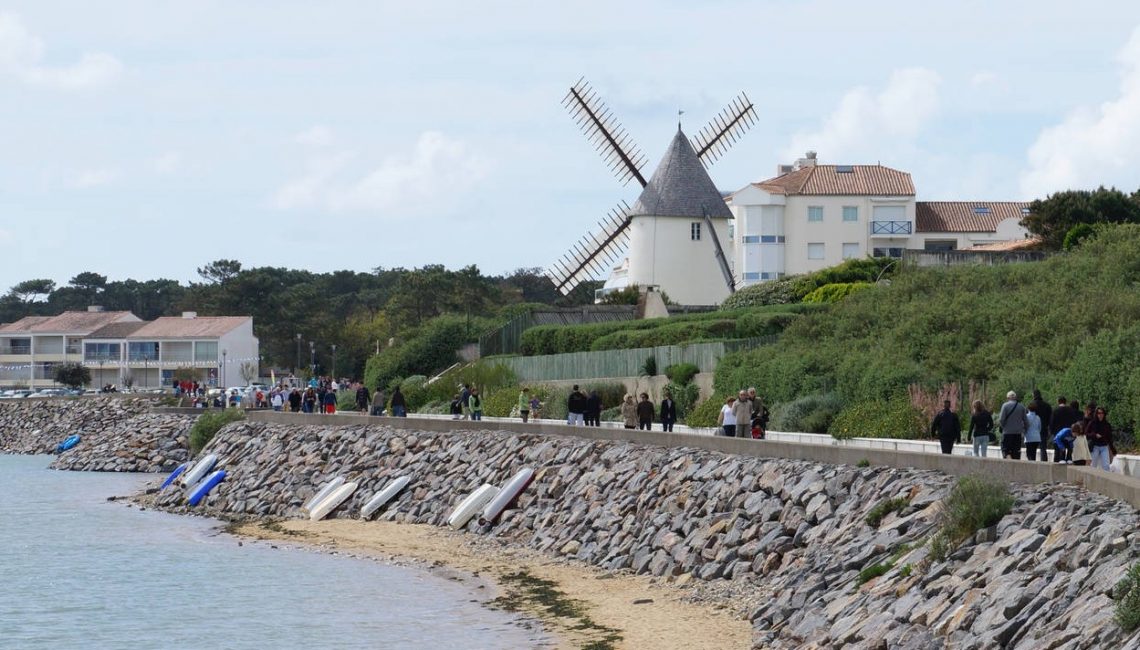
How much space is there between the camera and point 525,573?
101 ft

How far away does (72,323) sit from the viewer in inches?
5217

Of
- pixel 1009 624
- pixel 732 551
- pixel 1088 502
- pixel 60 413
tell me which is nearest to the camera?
pixel 1009 624

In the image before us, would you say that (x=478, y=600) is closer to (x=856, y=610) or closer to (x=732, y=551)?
(x=732, y=551)

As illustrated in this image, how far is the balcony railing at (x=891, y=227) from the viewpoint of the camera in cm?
8231

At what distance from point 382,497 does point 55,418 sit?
5780 centimetres

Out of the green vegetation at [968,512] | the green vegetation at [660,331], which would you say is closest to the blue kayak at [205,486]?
the green vegetation at [660,331]

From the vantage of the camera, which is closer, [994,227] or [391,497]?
[391,497]

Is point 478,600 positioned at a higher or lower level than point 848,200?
lower

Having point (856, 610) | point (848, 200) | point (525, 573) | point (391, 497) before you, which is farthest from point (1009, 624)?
point (848, 200)

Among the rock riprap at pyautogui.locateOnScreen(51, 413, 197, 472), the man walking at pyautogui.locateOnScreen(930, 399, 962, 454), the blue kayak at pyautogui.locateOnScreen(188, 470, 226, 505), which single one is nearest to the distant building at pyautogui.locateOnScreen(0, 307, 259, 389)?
the rock riprap at pyautogui.locateOnScreen(51, 413, 197, 472)

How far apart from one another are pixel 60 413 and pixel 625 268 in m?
34.4

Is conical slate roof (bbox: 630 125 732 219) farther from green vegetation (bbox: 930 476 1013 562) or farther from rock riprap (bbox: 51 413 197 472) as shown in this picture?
green vegetation (bbox: 930 476 1013 562)

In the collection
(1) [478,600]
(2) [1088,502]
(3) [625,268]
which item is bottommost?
(1) [478,600]

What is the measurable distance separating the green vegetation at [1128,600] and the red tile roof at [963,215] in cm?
6878
